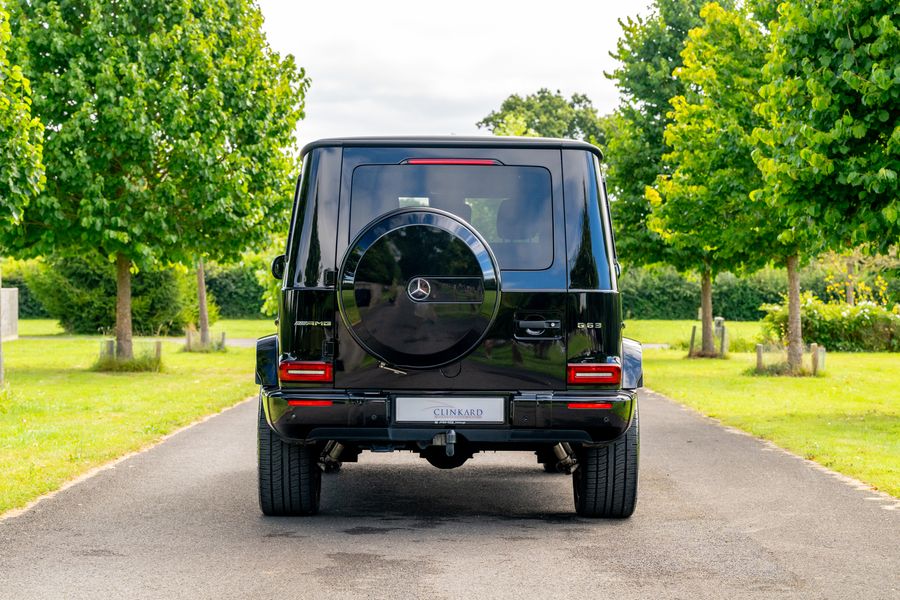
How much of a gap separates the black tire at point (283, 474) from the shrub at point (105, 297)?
107 feet

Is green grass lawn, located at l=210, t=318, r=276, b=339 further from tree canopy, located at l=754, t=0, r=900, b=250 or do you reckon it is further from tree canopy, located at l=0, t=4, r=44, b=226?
tree canopy, located at l=754, t=0, r=900, b=250

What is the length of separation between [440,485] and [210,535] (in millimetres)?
2654

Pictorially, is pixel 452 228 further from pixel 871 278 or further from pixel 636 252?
pixel 871 278

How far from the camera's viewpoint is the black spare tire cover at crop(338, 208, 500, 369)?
6.84m

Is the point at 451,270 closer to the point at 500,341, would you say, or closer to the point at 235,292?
the point at 500,341

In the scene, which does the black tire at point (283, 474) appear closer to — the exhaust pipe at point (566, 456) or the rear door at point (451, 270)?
the rear door at point (451, 270)

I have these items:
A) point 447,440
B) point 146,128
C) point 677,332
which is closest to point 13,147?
point 146,128

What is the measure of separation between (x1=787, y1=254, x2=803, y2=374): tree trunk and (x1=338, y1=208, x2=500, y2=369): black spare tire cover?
56.4 feet

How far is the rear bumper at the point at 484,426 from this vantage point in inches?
277

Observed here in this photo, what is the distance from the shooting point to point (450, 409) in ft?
23.1

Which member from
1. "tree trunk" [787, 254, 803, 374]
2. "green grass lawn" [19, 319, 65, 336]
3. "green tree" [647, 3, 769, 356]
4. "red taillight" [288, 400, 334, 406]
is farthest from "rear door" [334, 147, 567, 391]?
"green grass lawn" [19, 319, 65, 336]

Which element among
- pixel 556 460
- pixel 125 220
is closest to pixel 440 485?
pixel 556 460

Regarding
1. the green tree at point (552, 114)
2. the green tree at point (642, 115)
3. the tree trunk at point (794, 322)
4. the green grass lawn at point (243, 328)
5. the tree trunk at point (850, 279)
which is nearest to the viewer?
the tree trunk at point (794, 322)

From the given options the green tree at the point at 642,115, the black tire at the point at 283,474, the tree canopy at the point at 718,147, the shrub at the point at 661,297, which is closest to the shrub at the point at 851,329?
the green tree at the point at 642,115
